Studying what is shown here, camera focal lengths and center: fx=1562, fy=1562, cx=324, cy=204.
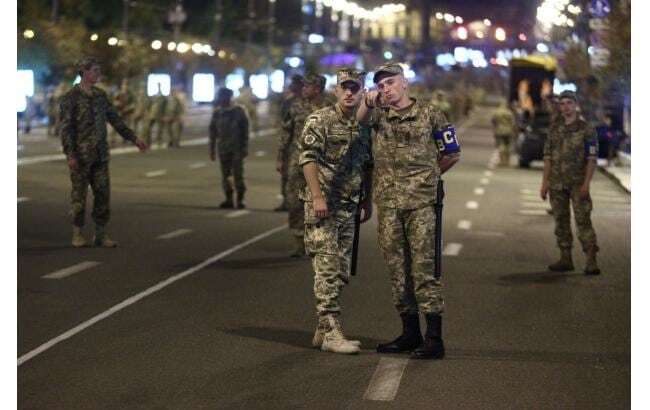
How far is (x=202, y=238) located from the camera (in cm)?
1922

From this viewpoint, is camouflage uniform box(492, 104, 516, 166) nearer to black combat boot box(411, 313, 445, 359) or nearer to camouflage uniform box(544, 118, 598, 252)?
camouflage uniform box(544, 118, 598, 252)

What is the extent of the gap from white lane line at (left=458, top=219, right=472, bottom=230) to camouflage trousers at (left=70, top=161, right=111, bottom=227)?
255 inches

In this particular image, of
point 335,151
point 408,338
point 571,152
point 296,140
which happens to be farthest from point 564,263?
point 335,151

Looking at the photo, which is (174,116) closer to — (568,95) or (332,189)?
(568,95)

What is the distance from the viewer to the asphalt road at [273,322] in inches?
363

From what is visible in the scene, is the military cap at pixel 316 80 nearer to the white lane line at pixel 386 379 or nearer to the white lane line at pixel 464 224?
the white lane line at pixel 464 224

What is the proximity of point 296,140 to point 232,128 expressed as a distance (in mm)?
5250

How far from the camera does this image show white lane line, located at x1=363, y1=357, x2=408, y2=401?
9.11 meters

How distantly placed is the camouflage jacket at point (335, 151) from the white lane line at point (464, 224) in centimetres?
1160

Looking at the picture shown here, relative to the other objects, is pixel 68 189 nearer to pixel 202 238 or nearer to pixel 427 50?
pixel 202 238

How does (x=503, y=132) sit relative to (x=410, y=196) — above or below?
below

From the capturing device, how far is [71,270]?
15.4m
